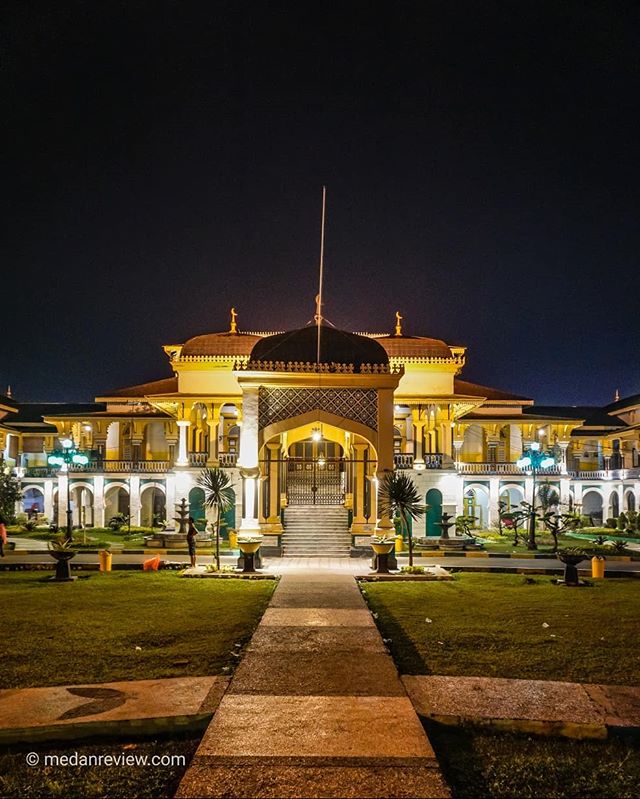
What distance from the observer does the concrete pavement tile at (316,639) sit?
9.07m

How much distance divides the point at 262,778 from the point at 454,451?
31.1 m

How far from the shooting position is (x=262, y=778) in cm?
511

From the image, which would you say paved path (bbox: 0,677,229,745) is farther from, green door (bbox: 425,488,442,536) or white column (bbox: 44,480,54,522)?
white column (bbox: 44,480,54,522)

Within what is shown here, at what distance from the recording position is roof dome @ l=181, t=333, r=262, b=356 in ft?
108

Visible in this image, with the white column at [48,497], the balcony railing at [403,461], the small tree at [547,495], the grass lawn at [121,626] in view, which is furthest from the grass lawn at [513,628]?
the white column at [48,497]

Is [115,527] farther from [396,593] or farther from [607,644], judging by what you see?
[607,644]

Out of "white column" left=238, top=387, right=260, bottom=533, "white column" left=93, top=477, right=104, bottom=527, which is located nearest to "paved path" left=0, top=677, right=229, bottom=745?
"white column" left=238, top=387, right=260, bottom=533

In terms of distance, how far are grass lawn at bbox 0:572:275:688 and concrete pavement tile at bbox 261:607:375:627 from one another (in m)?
0.37

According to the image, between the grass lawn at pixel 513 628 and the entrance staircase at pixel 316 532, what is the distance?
561cm

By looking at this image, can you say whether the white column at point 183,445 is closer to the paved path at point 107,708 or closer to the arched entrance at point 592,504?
the paved path at point 107,708

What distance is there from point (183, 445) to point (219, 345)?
5.13 meters

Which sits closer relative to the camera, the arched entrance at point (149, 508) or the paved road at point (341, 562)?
the paved road at point (341, 562)

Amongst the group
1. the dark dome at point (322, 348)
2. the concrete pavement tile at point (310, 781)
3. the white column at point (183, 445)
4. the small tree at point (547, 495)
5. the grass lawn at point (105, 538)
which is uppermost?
the dark dome at point (322, 348)

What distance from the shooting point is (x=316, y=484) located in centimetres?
2878
